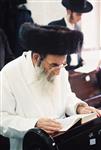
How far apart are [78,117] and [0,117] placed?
35 cm

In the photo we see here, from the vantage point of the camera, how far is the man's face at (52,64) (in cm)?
146

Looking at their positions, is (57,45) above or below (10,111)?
above

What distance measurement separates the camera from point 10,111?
4.83ft

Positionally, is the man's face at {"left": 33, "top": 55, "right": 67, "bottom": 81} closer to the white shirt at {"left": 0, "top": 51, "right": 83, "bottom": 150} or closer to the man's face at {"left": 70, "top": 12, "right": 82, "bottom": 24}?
the white shirt at {"left": 0, "top": 51, "right": 83, "bottom": 150}

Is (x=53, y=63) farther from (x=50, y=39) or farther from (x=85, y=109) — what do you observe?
(x=85, y=109)

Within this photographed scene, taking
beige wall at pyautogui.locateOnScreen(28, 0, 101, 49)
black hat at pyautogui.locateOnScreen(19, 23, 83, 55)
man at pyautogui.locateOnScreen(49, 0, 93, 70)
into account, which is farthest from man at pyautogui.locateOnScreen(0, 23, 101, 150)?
beige wall at pyautogui.locateOnScreen(28, 0, 101, 49)

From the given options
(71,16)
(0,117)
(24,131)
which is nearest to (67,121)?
(24,131)

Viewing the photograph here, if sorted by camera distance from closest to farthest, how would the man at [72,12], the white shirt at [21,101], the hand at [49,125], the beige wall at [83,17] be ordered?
1. the hand at [49,125]
2. the white shirt at [21,101]
3. the man at [72,12]
4. the beige wall at [83,17]

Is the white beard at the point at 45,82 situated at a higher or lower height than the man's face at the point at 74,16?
lower

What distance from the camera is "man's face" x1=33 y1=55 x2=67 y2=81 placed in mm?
1456

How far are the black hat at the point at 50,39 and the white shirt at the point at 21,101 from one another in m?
0.12

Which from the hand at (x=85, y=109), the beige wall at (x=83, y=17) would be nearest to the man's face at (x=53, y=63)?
the hand at (x=85, y=109)

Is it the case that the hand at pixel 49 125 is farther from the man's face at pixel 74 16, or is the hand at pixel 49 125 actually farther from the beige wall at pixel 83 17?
the beige wall at pixel 83 17

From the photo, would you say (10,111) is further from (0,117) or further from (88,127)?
(88,127)
